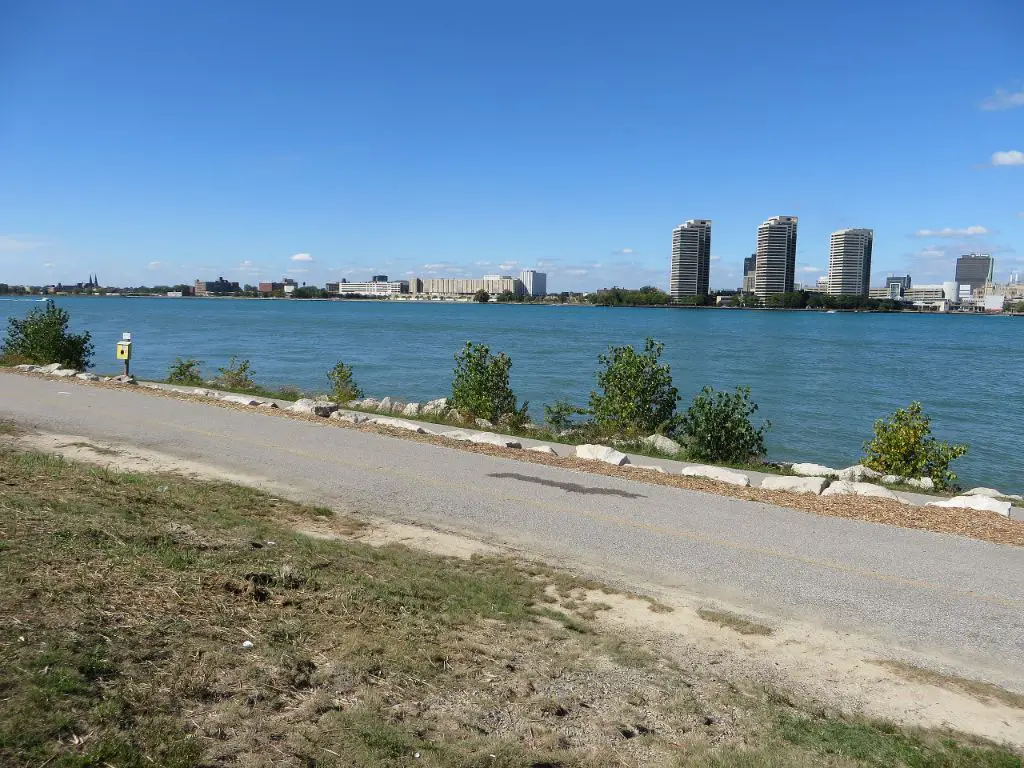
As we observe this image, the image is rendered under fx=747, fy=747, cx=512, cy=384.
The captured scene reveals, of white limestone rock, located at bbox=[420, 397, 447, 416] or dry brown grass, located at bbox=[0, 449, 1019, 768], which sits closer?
dry brown grass, located at bbox=[0, 449, 1019, 768]

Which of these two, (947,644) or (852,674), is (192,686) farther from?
(947,644)

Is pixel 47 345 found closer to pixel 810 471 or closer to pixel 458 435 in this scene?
pixel 458 435

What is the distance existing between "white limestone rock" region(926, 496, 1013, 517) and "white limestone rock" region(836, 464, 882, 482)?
9.25ft

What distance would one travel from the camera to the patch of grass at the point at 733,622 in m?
6.00

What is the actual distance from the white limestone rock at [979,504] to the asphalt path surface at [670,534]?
1.90m

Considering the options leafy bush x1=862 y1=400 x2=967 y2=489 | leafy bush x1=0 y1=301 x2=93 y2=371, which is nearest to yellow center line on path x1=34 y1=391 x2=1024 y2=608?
leafy bush x1=862 y1=400 x2=967 y2=489

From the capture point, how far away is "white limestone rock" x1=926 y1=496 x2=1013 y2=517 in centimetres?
1017

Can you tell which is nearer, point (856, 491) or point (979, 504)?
point (979, 504)

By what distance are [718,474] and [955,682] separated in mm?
6553

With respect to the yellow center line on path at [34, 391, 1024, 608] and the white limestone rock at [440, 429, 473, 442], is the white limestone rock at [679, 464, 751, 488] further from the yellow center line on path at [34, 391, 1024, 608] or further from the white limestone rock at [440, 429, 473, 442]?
the white limestone rock at [440, 429, 473, 442]

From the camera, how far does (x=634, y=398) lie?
17.3 m

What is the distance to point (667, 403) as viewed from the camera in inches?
693

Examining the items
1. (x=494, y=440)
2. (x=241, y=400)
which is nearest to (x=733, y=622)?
(x=494, y=440)

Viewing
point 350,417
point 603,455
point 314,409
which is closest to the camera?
point 603,455
